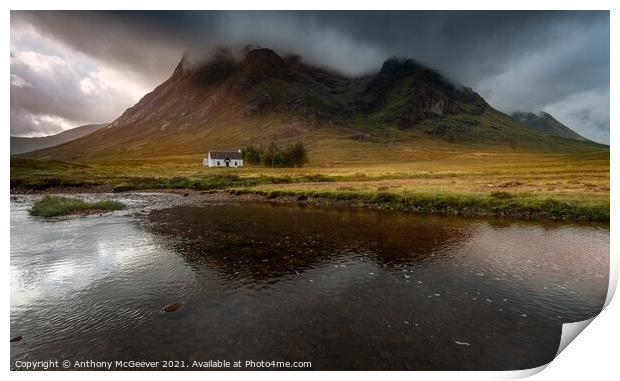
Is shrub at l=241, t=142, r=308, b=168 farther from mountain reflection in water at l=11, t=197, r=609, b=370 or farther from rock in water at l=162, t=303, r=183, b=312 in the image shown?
rock in water at l=162, t=303, r=183, b=312

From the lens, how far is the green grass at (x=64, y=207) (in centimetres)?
3206

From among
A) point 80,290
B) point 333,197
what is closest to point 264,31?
point 80,290

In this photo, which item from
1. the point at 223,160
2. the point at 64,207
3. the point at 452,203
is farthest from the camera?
the point at 223,160

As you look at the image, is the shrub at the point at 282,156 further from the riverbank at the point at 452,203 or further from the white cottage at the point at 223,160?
the riverbank at the point at 452,203

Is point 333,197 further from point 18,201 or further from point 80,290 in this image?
point 18,201

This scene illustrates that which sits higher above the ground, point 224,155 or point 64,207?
point 224,155

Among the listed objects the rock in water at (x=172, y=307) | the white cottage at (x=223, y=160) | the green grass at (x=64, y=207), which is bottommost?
the rock in water at (x=172, y=307)

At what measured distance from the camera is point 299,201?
43562 mm

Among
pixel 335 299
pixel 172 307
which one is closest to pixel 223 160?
pixel 172 307

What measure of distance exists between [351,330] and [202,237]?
1596cm

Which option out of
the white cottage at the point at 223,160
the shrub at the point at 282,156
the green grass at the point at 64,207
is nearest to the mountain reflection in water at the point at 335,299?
the green grass at the point at 64,207

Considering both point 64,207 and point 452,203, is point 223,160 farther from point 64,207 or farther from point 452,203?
point 452,203

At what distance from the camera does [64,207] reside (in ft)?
110

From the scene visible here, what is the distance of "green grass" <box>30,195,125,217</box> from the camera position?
105 feet
